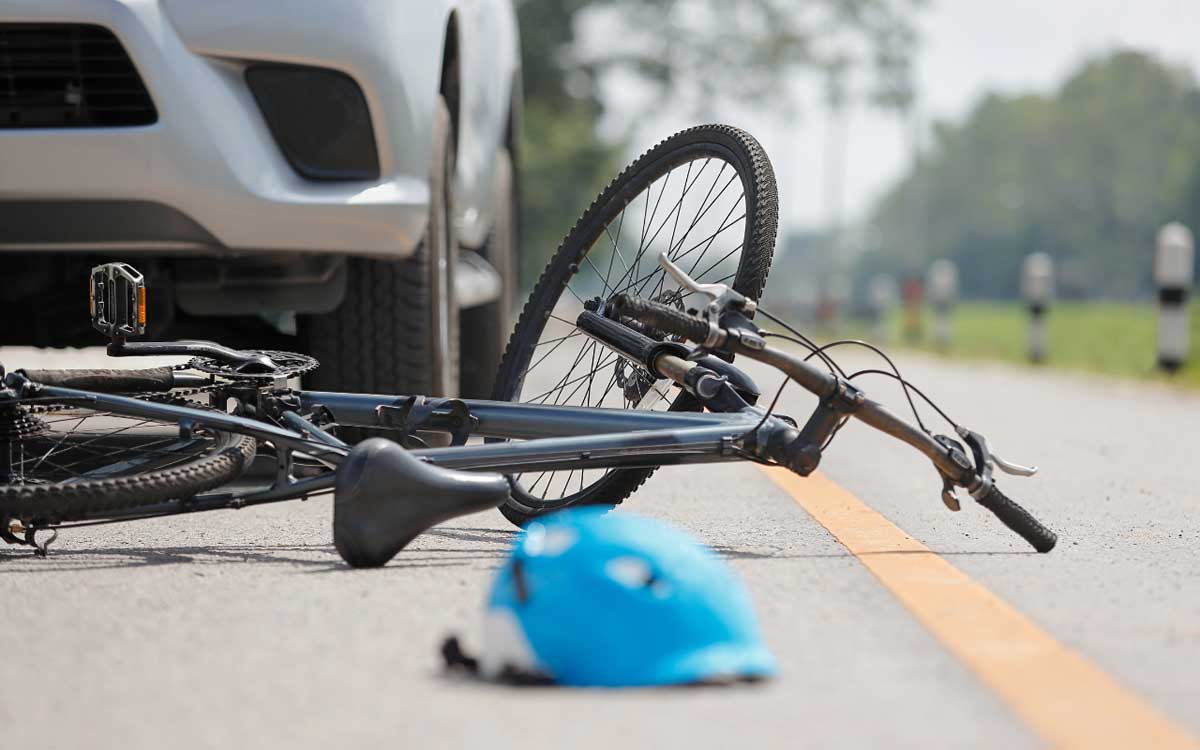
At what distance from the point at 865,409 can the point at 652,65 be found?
31.4 metres

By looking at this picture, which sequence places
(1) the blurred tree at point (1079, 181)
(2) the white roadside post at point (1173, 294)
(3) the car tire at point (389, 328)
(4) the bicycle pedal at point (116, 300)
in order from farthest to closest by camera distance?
(1) the blurred tree at point (1079, 181)
(2) the white roadside post at point (1173, 294)
(3) the car tire at point (389, 328)
(4) the bicycle pedal at point (116, 300)

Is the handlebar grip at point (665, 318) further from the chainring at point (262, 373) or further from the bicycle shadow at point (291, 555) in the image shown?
the chainring at point (262, 373)

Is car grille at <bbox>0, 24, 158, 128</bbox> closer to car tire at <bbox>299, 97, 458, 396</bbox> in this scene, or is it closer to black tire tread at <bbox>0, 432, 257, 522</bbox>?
car tire at <bbox>299, 97, 458, 396</bbox>

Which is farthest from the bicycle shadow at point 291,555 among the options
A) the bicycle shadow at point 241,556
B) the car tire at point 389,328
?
the car tire at point 389,328

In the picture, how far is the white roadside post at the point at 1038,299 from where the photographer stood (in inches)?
598

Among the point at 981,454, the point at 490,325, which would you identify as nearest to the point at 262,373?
the point at 981,454

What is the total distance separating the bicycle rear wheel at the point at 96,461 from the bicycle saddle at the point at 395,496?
0.40 m

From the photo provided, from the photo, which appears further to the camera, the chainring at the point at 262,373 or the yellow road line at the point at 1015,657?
the chainring at the point at 262,373

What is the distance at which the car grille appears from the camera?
438 cm

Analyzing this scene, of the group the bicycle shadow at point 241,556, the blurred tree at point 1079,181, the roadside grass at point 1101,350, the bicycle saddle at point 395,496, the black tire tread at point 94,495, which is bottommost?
the blurred tree at point 1079,181

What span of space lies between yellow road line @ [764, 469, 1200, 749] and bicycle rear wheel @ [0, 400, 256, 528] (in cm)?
135

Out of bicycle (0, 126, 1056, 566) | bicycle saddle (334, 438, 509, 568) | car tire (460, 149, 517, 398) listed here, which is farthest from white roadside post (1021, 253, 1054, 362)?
bicycle saddle (334, 438, 509, 568)

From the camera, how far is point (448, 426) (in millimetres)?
3900

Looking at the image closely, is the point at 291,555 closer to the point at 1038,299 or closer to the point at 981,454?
the point at 981,454
